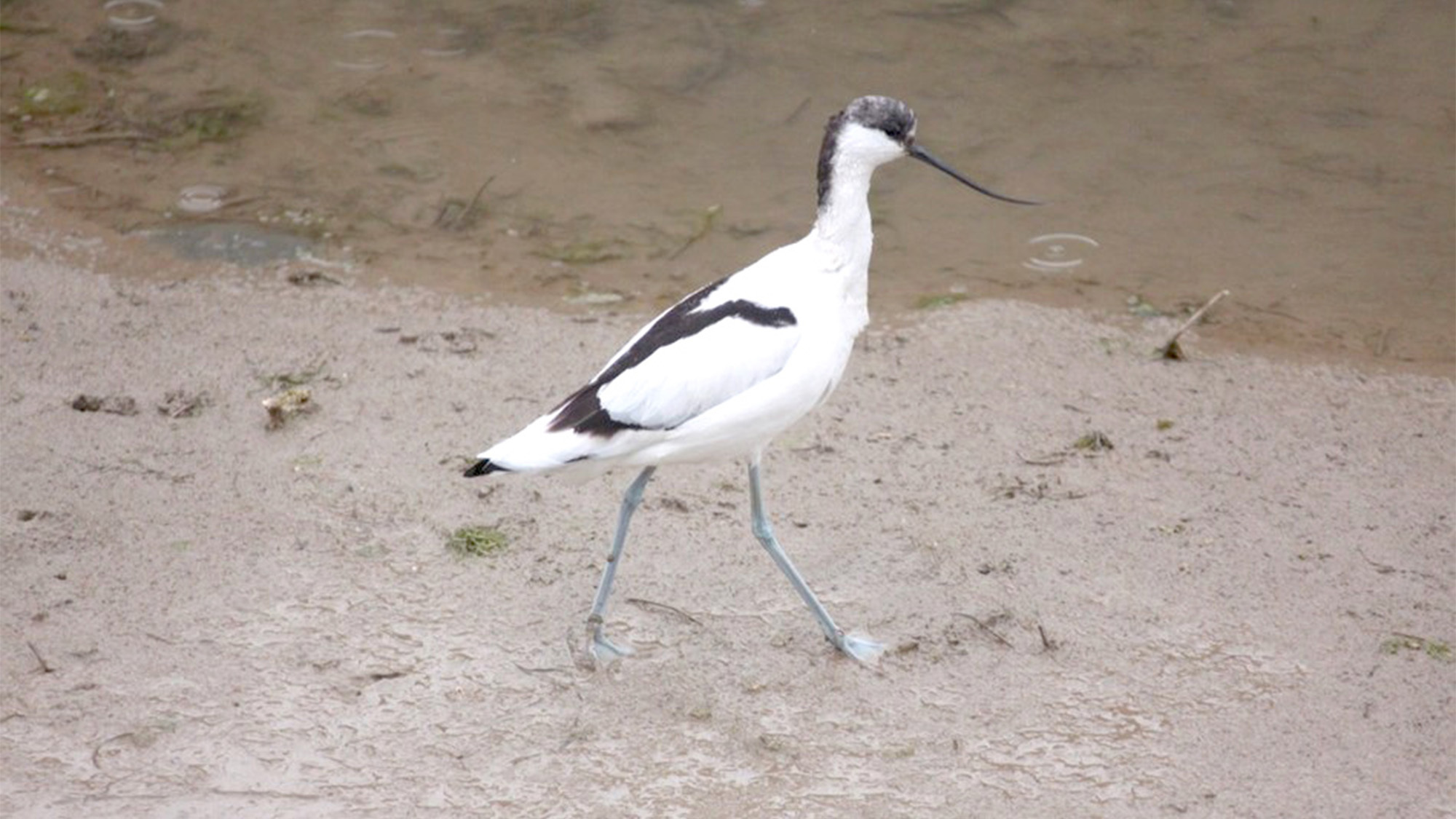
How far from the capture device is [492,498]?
15.4 ft

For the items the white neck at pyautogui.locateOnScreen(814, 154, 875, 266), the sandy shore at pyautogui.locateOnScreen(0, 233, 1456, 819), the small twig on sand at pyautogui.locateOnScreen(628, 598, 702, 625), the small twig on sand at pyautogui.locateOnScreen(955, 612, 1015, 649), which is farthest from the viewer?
the small twig on sand at pyautogui.locateOnScreen(628, 598, 702, 625)

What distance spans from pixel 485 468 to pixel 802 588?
86 cm

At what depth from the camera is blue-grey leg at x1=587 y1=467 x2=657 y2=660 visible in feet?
13.5

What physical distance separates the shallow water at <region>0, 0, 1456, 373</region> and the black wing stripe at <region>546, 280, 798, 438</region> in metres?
1.88

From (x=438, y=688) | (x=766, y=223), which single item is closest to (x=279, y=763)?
(x=438, y=688)

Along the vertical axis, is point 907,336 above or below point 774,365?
below

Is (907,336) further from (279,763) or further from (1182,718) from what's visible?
(279,763)

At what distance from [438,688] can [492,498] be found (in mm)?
862

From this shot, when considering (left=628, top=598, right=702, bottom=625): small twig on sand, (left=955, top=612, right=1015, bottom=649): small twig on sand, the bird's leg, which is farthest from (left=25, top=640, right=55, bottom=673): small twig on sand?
(left=955, top=612, right=1015, bottom=649): small twig on sand

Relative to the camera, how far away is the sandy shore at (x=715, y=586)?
369cm

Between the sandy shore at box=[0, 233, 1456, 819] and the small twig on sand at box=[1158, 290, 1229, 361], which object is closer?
the sandy shore at box=[0, 233, 1456, 819]

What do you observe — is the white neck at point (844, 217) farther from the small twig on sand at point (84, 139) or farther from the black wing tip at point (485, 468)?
the small twig on sand at point (84, 139)

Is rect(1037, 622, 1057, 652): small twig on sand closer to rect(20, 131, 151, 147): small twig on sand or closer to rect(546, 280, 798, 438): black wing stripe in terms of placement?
rect(546, 280, 798, 438): black wing stripe

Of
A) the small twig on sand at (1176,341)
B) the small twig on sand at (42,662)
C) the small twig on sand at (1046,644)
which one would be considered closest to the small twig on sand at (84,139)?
the small twig on sand at (42,662)
